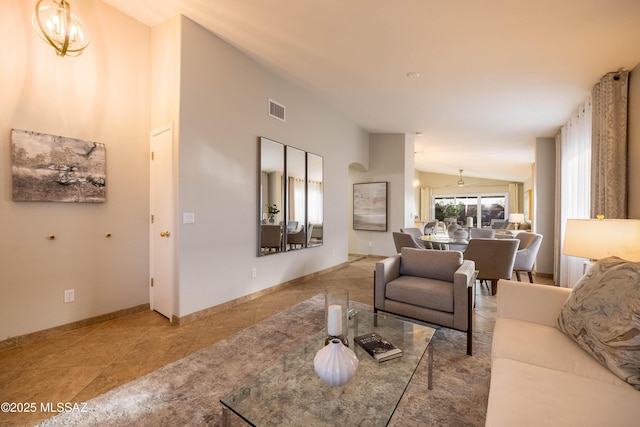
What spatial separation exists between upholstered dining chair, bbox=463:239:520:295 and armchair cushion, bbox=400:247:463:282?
45.6 inches

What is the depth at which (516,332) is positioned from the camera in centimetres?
172

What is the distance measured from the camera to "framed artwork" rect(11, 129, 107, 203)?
2.39 metres

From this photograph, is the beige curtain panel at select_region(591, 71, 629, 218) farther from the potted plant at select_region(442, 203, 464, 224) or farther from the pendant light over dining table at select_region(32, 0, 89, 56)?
the potted plant at select_region(442, 203, 464, 224)

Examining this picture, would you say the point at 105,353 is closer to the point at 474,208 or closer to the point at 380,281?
the point at 380,281

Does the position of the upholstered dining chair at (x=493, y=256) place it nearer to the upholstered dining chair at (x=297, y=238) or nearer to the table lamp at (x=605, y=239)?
the table lamp at (x=605, y=239)

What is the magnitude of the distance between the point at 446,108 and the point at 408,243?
7.35 ft

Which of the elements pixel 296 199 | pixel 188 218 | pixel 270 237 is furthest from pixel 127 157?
pixel 296 199

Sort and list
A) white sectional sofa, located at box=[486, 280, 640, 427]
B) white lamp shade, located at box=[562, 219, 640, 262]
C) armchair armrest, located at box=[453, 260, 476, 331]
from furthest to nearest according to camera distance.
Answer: armchair armrest, located at box=[453, 260, 476, 331] < white lamp shade, located at box=[562, 219, 640, 262] < white sectional sofa, located at box=[486, 280, 640, 427]

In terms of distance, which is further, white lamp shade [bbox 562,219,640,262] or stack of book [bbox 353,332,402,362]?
white lamp shade [bbox 562,219,640,262]

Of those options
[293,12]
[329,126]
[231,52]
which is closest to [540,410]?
[293,12]

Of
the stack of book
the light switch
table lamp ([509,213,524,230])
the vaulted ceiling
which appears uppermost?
the vaulted ceiling

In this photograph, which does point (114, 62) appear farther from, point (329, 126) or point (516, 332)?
point (516, 332)

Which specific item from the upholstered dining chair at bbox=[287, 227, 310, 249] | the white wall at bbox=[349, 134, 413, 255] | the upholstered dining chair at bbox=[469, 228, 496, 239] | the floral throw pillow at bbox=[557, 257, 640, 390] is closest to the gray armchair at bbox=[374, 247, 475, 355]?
the floral throw pillow at bbox=[557, 257, 640, 390]

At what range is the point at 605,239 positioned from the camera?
202 cm
